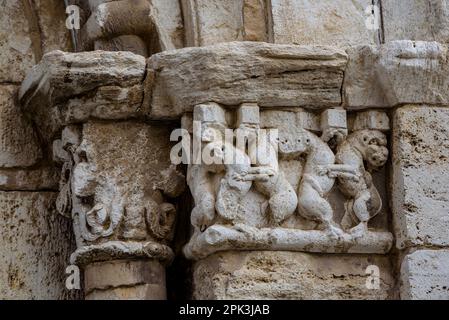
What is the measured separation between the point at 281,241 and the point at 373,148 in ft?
1.61

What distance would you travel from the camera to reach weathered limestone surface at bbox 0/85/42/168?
491 cm

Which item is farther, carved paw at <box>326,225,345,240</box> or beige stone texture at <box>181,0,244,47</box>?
beige stone texture at <box>181,0,244,47</box>

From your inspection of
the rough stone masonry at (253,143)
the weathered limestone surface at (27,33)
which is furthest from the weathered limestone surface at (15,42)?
the rough stone masonry at (253,143)

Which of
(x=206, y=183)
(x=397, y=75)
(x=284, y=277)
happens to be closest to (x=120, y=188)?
(x=206, y=183)

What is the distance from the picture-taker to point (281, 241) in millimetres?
4297

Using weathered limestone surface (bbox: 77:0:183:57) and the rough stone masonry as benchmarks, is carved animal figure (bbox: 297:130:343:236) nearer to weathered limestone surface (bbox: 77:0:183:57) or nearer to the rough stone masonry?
the rough stone masonry

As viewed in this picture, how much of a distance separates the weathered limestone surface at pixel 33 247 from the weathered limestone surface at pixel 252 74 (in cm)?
78

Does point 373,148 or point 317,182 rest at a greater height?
point 373,148

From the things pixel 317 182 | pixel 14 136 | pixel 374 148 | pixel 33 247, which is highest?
pixel 14 136

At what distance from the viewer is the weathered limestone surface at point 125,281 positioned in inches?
175

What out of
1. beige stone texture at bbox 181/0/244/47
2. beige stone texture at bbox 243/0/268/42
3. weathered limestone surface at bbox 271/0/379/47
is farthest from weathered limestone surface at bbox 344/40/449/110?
beige stone texture at bbox 181/0/244/47

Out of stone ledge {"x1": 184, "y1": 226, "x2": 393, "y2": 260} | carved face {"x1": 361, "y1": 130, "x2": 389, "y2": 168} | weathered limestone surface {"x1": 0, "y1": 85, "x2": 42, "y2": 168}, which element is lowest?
stone ledge {"x1": 184, "y1": 226, "x2": 393, "y2": 260}

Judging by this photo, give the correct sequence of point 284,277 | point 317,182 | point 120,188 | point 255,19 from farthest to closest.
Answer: point 255,19 → point 120,188 → point 317,182 → point 284,277

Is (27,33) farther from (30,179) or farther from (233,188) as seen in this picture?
(233,188)
